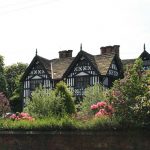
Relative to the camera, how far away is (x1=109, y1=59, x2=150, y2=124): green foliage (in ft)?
42.8

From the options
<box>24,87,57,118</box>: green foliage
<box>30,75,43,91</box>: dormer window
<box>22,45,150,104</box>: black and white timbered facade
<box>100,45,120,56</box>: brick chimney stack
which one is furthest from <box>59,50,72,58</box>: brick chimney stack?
<box>24,87,57,118</box>: green foliage

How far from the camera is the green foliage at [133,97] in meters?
13.0

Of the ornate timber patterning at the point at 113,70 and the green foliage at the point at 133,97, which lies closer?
the green foliage at the point at 133,97

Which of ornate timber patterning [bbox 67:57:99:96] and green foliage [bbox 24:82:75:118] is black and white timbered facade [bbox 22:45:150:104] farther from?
green foliage [bbox 24:82:75:118]

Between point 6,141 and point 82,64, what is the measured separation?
30.4 metres

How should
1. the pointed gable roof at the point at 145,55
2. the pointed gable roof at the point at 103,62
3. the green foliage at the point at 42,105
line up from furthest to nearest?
the pointed gable roof at the point at 145,55, the pointed gable roof at the point at 103,62, the green foliage at the point at 42,105

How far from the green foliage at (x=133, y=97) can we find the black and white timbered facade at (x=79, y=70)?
29.5m

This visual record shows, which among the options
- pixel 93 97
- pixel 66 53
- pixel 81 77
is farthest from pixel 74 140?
pixel 66 53

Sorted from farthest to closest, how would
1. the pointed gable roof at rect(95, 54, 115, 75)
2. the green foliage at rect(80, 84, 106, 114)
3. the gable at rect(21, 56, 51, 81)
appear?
the gable at rect(21, 56, 51, 81) < the pointed gable roof at rect(95, 54, 115, 75) < the green foliage at rect(80, 84, 106, 114)

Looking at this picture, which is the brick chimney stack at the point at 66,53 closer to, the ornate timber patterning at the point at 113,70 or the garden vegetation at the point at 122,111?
the ornate timber patterning at the point at 113,70

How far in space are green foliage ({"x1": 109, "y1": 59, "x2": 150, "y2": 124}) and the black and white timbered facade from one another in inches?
1160

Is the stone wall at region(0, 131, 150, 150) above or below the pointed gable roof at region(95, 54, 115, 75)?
below

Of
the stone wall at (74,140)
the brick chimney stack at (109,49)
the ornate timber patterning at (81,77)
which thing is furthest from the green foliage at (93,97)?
the brick chimney stack at (109,49)

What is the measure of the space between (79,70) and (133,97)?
32.2 m
